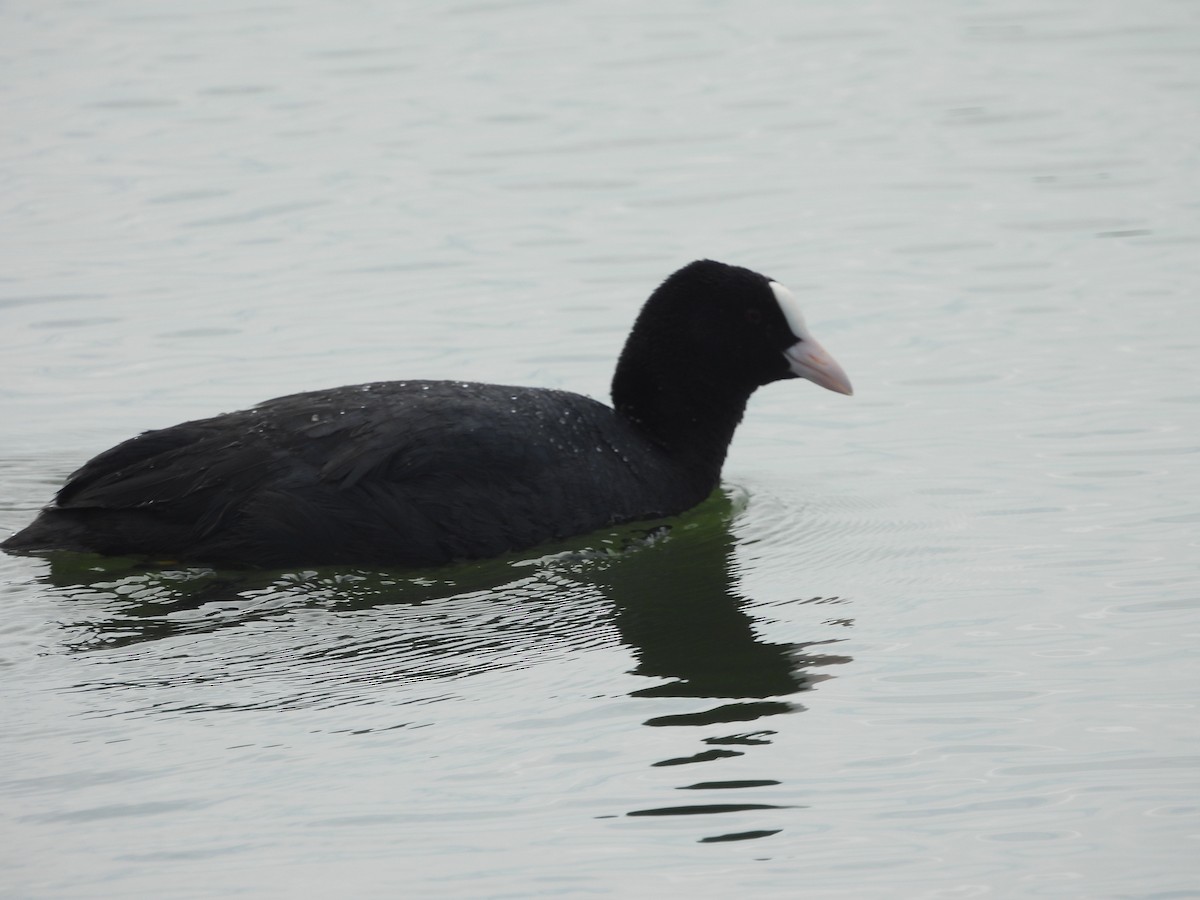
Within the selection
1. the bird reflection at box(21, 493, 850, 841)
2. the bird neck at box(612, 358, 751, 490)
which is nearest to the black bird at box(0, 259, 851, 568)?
the bird reflection at box(21, 493, 850, 841)

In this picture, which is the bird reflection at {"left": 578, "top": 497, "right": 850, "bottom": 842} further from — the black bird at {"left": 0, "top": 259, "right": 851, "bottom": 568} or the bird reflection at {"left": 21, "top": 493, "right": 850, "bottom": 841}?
the black bird at {"left": 0, "top": 259, "right": 851, "bottom": 568}

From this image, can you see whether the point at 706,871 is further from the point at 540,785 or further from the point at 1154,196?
the point at 1154,196

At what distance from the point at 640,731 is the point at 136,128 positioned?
9972mm

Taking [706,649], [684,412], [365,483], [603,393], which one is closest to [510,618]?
[706,649]

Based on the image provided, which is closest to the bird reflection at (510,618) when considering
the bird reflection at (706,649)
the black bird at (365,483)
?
the bird reflection at (706,649)

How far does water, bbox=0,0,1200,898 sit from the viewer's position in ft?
17.1

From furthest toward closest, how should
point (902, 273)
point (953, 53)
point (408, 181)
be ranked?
point (953, 53)
point (408, 181)
point (902, 273)

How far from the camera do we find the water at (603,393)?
5.22m

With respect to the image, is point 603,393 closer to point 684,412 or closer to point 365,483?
point 684,412

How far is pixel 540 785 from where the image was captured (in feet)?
17.8

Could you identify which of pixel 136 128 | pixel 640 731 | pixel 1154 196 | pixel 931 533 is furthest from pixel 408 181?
pixel 640 731

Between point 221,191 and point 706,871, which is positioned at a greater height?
point 221,191

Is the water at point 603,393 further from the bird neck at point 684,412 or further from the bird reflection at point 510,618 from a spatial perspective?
the bird neck at point 684,412

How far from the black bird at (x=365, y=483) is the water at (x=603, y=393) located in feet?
0.56
